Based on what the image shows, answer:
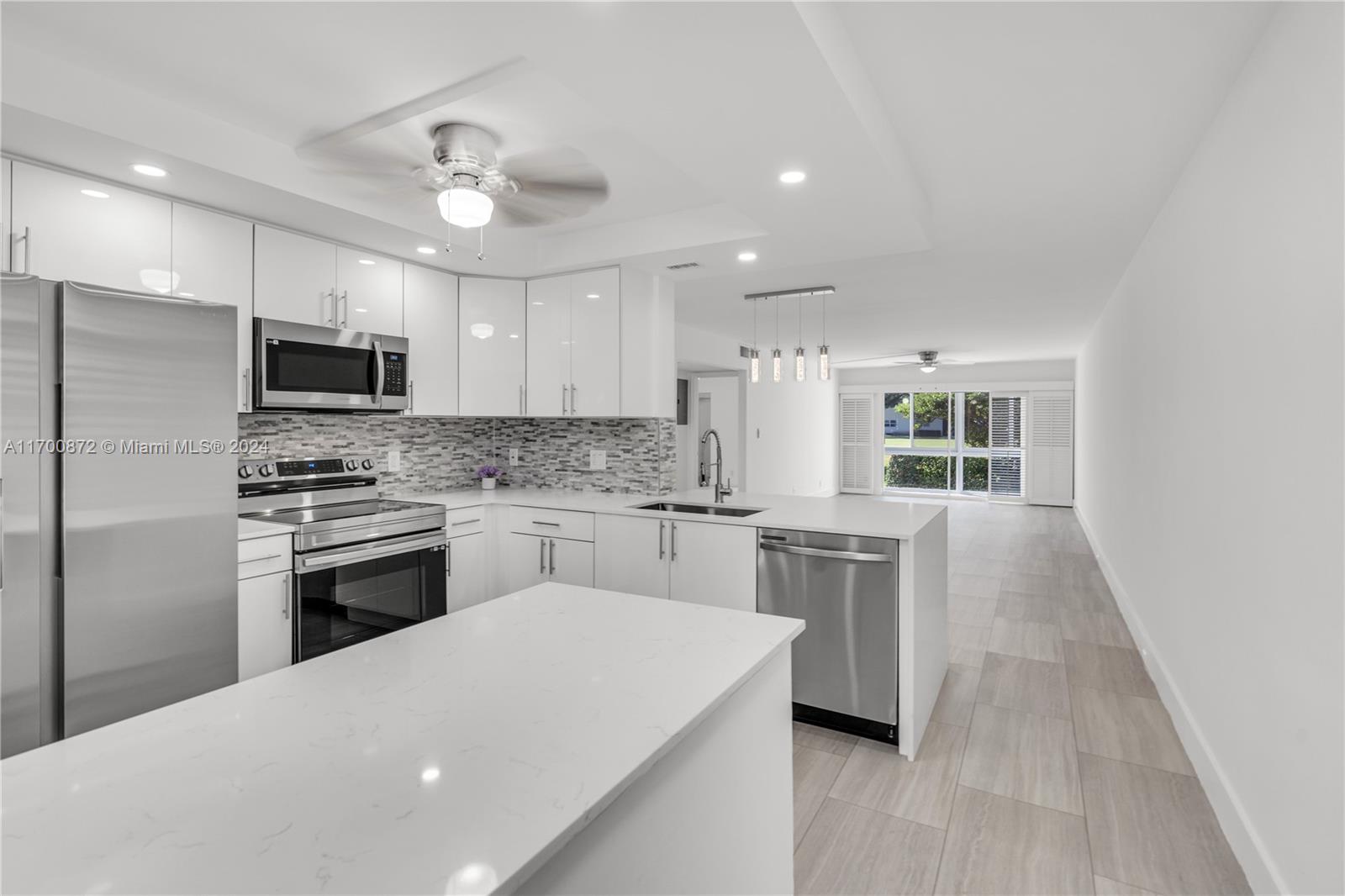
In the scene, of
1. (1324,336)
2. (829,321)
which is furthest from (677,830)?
(829,321)

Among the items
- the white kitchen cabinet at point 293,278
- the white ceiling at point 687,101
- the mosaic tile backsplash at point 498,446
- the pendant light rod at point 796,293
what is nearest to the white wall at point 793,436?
the pendant light rod at point 796,293

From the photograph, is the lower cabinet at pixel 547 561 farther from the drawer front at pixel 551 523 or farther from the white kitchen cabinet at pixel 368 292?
the white kitchen cabinet at pixel 368 292

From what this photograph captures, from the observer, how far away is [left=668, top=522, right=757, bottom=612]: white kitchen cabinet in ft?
10.2

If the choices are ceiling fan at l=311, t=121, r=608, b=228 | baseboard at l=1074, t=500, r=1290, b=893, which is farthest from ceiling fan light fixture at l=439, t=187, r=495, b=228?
baseboard at l=1074, t=500, r=1290, b=893

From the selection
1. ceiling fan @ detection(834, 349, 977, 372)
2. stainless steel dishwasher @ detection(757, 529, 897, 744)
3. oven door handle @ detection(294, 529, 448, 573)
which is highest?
ceiling fan @ detection(834, 349, 977, 372)

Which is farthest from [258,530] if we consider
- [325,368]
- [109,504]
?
[325,368]

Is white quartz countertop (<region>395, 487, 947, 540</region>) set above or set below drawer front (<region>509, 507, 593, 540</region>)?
above

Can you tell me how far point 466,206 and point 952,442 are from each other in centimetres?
1063

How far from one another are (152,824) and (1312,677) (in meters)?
2.23

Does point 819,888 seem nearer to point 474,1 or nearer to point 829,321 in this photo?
point 474,1

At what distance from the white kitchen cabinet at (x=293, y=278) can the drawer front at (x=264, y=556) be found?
1.05 m

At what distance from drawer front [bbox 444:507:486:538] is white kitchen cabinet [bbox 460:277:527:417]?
0.61 m

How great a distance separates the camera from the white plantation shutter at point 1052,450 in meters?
10.2

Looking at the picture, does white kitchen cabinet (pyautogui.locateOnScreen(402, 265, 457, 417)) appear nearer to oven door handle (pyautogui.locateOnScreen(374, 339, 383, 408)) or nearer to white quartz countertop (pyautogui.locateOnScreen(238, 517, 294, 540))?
oven door handle (pyautogui.locateOnScreen(374, 339, 383, 408))
